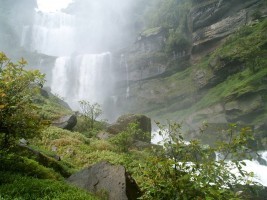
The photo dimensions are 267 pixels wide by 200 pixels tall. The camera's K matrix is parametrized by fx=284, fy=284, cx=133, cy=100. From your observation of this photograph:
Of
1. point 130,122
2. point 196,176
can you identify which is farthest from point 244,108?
point 196,176

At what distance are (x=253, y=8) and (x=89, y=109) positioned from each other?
111 ft

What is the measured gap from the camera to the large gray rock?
7473 mm

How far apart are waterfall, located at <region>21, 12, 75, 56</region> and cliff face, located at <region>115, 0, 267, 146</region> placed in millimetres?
30056

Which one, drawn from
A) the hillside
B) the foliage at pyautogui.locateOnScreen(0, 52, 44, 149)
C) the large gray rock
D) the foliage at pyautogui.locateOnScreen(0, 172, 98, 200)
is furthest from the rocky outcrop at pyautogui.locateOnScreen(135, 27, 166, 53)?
the foliage at pyautogui.locateOnScreen(0, 172, 98, 200)

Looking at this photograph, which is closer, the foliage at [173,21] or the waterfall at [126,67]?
the foliage at [173,21]

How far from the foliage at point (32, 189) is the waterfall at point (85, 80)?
4998 cm

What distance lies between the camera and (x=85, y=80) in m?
58.1

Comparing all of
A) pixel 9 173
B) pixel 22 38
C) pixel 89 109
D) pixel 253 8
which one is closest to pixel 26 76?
pixel 9 173

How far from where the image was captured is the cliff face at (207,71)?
111 feet

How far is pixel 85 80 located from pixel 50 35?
33.9 m

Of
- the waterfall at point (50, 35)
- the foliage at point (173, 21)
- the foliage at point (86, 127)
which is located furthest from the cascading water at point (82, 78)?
the foliage at point (86, 127)

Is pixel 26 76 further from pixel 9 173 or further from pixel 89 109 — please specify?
pixel 89 109

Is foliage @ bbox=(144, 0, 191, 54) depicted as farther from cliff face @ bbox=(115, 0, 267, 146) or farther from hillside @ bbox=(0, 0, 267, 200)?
cliff face @ bbox=(115, 0, 267, 146)

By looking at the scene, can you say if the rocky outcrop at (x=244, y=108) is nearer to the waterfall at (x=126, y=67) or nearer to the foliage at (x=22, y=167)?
the waterfall at (x=126, y=67)
